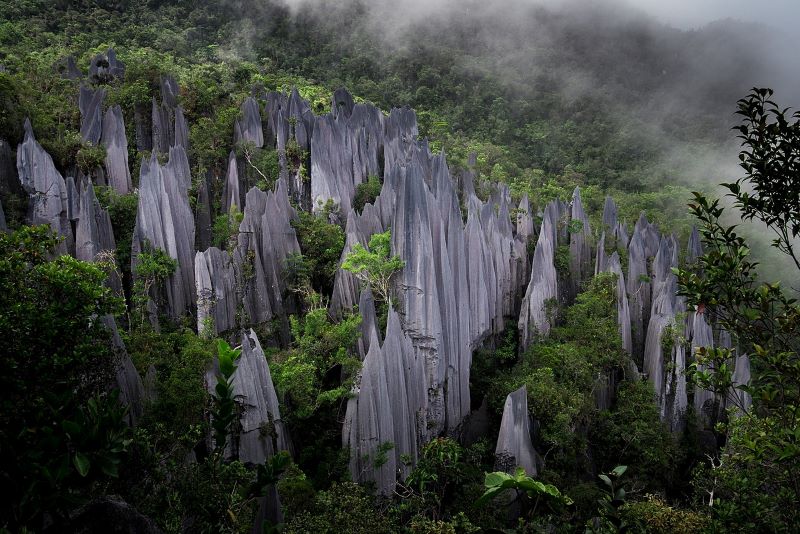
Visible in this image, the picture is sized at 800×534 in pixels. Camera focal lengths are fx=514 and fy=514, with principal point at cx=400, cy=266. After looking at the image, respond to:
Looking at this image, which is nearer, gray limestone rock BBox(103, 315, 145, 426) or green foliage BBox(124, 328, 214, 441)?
green foliage BBox(124, 328, 214, 441)

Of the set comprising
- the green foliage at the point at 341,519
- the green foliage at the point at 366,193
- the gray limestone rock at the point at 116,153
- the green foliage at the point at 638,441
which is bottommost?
the green foliage at the point at 638,441

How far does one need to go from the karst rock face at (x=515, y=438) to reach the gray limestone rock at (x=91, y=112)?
18.5 meters

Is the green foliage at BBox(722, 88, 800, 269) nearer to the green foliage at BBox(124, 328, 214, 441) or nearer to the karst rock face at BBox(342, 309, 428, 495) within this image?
the green foliage at BBox(124, 328, 214, 441)

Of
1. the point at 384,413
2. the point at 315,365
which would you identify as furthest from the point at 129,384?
the point at 384,413

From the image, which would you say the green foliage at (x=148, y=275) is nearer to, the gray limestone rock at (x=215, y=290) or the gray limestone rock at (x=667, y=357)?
the gray limestone rock at (x=215, y=290)

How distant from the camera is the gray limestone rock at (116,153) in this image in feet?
65.3

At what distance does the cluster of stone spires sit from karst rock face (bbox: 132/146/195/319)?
5cm

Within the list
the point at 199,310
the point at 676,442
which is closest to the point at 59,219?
the point at 199,310

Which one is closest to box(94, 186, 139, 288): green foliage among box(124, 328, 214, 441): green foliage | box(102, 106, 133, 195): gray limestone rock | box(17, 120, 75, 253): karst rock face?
box(17, 120, 75, 253): karst rock face

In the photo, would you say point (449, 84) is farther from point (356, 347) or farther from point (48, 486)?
point (48, 486)

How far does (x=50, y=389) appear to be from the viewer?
6070 millimetres

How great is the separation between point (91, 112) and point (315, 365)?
51.2 feet

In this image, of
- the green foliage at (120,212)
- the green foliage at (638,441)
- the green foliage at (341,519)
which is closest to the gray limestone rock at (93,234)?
the green foliage at (120,212)

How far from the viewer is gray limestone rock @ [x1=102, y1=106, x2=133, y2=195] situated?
1992 cm
